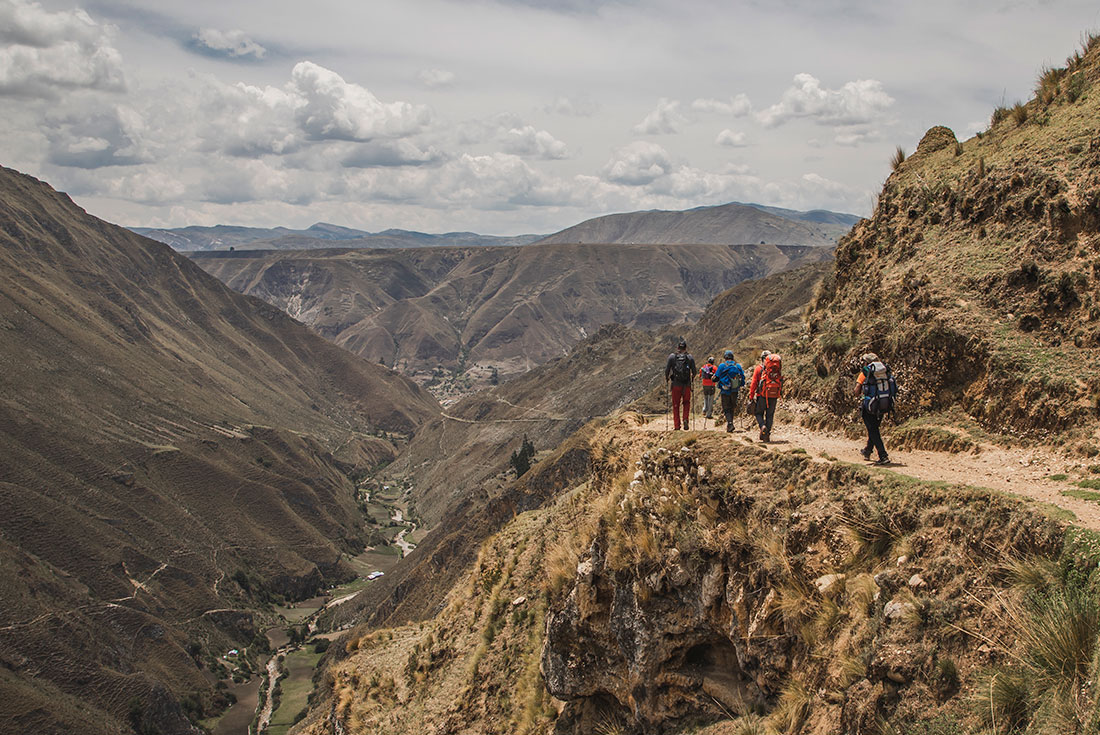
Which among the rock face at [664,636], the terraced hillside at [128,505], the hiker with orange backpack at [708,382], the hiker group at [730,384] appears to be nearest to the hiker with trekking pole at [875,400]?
the hiker group at [730,384]

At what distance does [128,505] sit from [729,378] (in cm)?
10767

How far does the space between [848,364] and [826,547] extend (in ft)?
17.8

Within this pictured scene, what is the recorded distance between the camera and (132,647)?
80875 millimetres

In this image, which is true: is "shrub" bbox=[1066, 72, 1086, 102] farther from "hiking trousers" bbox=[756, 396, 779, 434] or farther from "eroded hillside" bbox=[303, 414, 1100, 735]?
"eroded hillside" bbox=[303, 414, 1100, 735]

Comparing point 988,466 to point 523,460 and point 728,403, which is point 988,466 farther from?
point 523,460

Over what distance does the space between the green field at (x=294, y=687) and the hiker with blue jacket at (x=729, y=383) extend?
74.8 metres

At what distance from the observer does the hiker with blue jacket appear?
51.2 ft

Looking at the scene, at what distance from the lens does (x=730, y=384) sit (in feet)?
51.8

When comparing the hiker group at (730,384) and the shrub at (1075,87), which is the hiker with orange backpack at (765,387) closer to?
the hiker group at (730,384)

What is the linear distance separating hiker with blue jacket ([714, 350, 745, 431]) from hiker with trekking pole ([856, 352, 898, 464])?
12.2 feet

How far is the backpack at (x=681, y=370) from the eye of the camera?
667 inches

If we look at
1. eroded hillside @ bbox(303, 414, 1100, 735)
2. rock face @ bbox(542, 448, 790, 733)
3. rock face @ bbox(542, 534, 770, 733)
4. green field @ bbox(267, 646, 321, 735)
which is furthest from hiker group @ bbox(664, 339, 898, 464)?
green field @ bbox(267, 646, 321, 735)

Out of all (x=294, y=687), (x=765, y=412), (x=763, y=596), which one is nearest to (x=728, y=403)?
(x=765, y=412)

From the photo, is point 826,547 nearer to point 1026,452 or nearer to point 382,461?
point 1026,452
